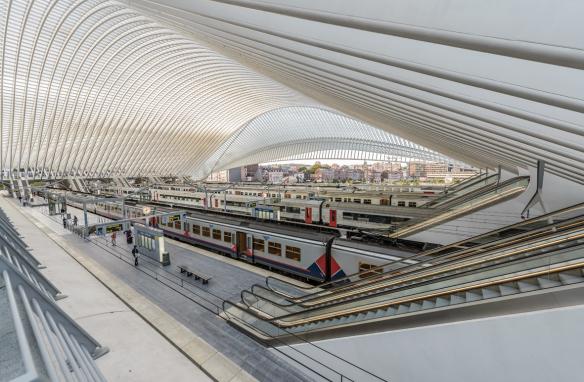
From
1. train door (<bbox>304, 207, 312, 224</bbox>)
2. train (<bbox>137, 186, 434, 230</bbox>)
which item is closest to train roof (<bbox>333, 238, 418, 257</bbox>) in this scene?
train (<bbox>137, 186, 434, 230</bbox>)

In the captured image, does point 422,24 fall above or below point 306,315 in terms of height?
above

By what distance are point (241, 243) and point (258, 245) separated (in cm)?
141

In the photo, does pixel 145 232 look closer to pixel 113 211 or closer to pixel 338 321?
pixel 338 321

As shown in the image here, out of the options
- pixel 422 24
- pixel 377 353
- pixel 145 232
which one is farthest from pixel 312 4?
pixel 145 232

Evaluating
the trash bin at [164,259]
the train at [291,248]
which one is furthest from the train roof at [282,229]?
the trash bin at [164,259]

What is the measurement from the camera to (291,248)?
534 inches

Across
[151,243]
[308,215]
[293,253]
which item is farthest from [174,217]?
[293,253]

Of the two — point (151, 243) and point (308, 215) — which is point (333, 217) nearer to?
point (308, 215)

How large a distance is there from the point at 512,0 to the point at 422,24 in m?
0.88

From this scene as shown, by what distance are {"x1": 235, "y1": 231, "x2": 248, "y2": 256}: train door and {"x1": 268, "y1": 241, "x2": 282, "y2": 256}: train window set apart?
1.88 meters

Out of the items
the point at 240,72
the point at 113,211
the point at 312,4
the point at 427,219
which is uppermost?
the point at 240,72

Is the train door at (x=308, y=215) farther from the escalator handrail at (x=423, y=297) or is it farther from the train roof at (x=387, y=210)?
the escalator handrail at (x=423, y=297)

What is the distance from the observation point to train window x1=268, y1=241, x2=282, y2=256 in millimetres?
14078

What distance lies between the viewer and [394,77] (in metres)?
5.08
